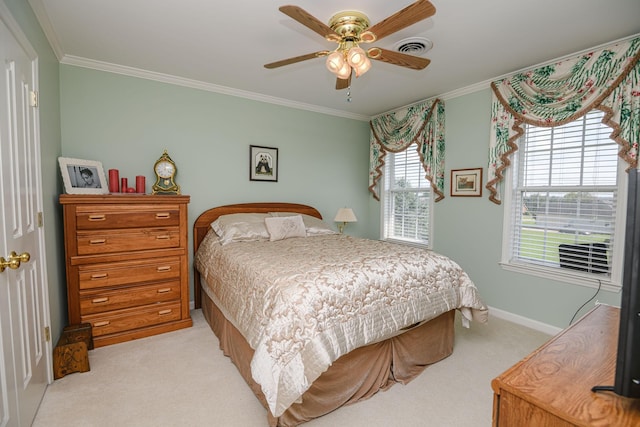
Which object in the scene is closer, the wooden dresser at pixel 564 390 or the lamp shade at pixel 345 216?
Result: the wooden dresser at pixel 564 390

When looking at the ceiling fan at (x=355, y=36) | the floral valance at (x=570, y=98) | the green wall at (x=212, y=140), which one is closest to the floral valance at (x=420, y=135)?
the green wall at (x=212, y=140)

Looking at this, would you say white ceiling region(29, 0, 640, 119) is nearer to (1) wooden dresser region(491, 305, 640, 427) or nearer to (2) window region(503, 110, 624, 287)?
(2) window region(503, 110, 624, 287)

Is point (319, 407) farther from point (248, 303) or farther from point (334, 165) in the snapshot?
point (334, 165)

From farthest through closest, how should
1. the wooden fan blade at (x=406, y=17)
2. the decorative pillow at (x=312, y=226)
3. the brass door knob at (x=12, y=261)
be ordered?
the decorative pillow at (x=312, y=226) → the wooden fan blade at (x=406, y=17) → the brass door knob at (x=12, y=261)

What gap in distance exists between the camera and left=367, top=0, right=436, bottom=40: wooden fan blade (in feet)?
5.12

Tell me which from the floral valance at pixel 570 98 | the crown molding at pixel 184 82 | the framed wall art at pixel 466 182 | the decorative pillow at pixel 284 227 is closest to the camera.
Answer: the floral valance at pixel 570 98

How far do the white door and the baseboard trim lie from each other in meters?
3.95

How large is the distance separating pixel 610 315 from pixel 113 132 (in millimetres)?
4069

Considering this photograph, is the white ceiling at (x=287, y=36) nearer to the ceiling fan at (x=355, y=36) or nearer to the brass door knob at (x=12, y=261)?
the ceiling fan at (x=355, y=36)

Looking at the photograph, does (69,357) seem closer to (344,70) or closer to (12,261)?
(12,261)

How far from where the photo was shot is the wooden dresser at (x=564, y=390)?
80 centimetres

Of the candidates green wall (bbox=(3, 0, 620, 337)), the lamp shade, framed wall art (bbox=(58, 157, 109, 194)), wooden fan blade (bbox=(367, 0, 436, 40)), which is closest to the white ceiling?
green wall (bbox=(3, 0, 620, 337))

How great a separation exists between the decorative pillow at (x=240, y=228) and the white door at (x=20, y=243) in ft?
4.71

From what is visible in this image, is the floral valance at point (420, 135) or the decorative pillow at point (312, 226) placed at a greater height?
the floral valance at point (420, 135)
